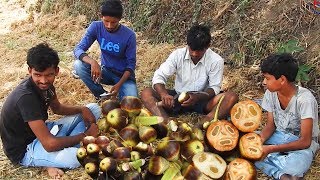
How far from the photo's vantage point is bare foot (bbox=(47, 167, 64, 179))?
123 inches

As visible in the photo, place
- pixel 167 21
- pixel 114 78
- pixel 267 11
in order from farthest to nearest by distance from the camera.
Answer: pixel 167 21
pixel 267 11
pixel 114 78

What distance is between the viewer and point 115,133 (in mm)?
2914

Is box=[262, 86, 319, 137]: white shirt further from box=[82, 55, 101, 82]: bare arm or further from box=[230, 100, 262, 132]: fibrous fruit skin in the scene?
box=[82, 55, 101, 82]: bare arm

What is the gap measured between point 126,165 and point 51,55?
102 centimetres

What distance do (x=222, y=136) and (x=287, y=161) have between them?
0.62 meters

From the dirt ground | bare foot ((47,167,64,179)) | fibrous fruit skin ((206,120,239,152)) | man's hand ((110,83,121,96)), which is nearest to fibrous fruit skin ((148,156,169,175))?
fibrous fruit skin ((206,120,239,152))

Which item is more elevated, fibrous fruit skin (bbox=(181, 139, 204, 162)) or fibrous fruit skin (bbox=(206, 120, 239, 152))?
fibrous fruit skin (bbox=(206, 120, 239, 152))

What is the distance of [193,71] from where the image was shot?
385 centimetres

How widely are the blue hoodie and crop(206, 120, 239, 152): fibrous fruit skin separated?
1.67m

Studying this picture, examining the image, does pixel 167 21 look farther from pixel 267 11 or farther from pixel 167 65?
pixel 167 65

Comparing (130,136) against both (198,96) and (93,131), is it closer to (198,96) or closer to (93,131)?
(93,131)

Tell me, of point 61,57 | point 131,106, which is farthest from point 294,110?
point 61,57

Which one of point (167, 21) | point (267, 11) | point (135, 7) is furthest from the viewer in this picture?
point (135, 7)

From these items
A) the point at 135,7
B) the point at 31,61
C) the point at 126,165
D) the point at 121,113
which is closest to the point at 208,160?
the point at 126,165
